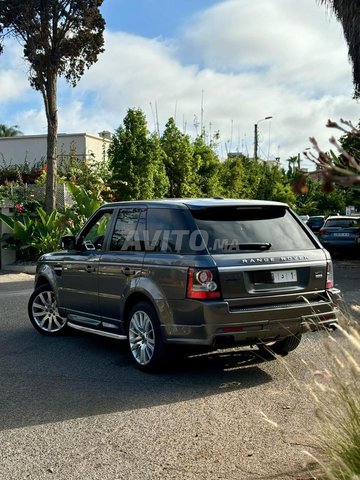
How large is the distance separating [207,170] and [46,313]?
1972 centimetres

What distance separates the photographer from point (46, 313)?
8.66 meters

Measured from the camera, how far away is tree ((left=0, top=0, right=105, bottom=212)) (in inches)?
742

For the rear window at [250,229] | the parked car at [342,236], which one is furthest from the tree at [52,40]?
the rear window at [250,229]

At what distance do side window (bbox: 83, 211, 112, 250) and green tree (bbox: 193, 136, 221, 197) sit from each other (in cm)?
1859

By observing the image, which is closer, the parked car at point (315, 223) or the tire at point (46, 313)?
the tire at point (46, 313)

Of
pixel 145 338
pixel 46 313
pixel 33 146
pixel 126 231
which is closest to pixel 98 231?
pixel 126 231

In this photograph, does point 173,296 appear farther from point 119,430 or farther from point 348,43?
point 348,43

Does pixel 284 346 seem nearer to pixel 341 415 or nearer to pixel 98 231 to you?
pixel 98 231

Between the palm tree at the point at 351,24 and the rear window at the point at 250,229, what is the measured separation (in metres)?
10.7

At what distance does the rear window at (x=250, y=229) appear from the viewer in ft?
20.6

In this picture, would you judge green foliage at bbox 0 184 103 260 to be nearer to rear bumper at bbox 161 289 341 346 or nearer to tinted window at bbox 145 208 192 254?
tinted window at bbox 145 208 192 254

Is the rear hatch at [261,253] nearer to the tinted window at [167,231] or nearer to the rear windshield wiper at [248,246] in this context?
the rear windshield wiper at [248,246]

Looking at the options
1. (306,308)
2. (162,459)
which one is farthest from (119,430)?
(306,308)

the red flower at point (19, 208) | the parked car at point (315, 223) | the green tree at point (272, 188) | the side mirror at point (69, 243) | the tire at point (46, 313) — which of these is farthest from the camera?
the parked car at point (315, 223)
